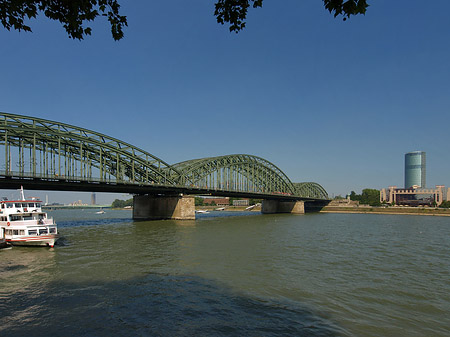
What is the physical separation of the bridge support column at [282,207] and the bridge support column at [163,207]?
58758 millimetres

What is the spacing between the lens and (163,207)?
257 ft

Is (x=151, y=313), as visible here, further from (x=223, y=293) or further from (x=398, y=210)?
(x=398, y=210)

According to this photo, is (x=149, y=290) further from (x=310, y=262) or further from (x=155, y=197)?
(x=155, y=197)

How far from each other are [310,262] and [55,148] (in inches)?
2330

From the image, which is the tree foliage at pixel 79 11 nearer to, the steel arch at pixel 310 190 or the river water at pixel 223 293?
the river water at pixel 223 293

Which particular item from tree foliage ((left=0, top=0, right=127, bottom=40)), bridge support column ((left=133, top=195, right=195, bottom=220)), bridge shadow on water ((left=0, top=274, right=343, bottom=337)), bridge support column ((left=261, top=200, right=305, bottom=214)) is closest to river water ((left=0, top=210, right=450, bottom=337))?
bridge shadow on water ((left=0, top=274, right=343, bottom=337))

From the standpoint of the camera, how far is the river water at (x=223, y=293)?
12.1 metres

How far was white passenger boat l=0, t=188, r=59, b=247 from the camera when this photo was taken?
31047 millimetres


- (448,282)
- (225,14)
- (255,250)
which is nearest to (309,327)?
(225,14)

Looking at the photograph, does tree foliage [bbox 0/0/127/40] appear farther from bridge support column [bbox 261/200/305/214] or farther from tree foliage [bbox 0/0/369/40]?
bridge support column [bbox 261/200/305/214]

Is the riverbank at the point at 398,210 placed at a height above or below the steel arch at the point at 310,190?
below

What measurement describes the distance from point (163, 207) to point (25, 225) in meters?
46.7

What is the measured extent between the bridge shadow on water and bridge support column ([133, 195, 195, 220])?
58146 mm

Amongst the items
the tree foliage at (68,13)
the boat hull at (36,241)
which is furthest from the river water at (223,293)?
the tree foliage at (68,13)
